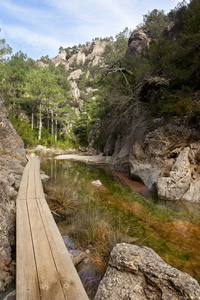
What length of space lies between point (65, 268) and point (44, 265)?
264 millimetres

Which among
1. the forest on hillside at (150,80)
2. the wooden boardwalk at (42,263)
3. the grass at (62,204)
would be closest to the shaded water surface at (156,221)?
the grass at (62,204)

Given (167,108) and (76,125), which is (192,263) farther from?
(76,125)

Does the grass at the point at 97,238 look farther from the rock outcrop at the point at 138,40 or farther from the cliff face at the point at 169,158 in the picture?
A: the rock outcrop at the point at 138,40

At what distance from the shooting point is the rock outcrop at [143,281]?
5.21 ft

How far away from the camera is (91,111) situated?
3031 cm

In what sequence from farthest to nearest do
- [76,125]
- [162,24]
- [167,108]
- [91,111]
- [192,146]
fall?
[76,125]
[91,111]
[162,24]
[167,108]
[192,146]

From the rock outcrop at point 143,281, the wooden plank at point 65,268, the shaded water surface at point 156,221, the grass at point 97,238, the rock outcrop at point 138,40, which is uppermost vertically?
the rock outcrop at point 138,40

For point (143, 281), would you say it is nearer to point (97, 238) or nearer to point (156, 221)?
point (97, 238)

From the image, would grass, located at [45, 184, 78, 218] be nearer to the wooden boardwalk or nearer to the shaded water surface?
the shaded water surface

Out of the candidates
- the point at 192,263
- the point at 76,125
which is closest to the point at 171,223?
the point at 192,263

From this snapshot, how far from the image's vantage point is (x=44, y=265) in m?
2.18

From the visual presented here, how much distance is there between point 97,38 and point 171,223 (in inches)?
4219

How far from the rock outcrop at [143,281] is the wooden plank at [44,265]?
453 mm

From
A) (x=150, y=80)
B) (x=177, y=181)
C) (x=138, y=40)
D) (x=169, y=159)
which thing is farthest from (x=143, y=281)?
(x=138, y=40)
